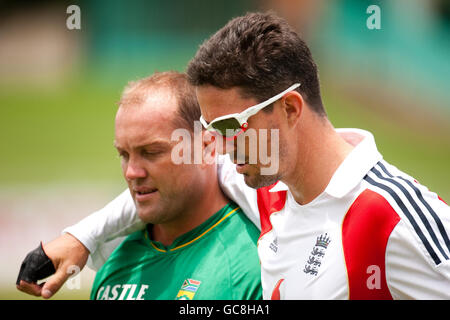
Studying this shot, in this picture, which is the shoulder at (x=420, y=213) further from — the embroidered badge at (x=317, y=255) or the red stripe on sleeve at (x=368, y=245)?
the embroidered badge at (x=317, y=255)

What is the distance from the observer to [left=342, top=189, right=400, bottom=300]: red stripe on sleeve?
6.01 feet

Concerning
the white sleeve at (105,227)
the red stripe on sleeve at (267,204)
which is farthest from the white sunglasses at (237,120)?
the white sleeve at (105,227)

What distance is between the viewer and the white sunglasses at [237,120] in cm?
203

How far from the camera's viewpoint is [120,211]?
9.26 feet

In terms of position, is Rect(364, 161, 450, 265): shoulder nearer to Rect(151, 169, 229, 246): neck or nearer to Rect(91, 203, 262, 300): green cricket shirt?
Rect(91, 203, 262, 300): green cricket shirt

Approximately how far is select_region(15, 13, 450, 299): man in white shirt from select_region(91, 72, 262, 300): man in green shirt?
278 millimetres

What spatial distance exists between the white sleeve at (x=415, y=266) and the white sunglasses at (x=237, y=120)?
598 mm

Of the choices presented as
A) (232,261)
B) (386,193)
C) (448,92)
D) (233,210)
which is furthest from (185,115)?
(448,92)

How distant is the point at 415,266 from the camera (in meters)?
1.79

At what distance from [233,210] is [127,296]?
0.61 m

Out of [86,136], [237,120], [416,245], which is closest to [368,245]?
[416,245]

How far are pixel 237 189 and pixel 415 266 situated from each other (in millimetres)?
1036

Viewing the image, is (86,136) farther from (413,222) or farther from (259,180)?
(413,222)
